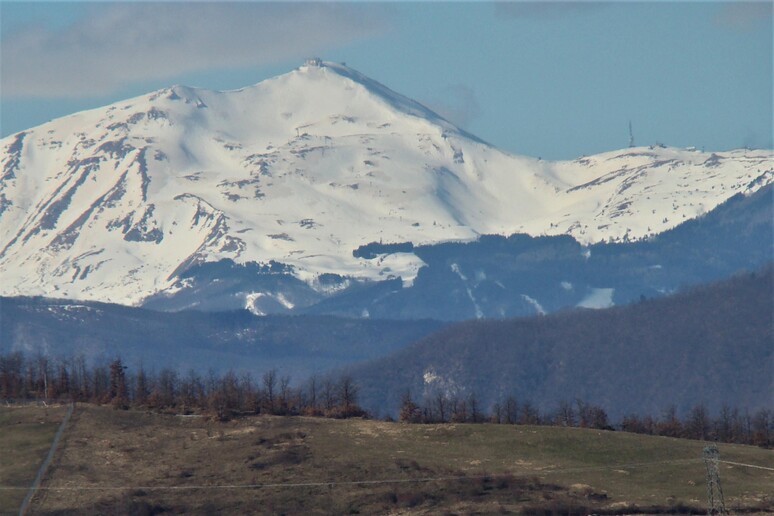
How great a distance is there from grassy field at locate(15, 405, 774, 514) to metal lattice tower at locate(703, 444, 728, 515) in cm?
127

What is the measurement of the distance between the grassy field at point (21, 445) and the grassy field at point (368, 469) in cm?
194

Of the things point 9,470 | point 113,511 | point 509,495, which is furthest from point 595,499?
point 9,470

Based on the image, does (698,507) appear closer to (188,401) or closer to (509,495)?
(509,495)

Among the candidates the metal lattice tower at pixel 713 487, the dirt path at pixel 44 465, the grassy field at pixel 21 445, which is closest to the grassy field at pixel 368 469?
the dirt path at pixel 44 465

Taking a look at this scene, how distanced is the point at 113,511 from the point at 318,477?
19090mm

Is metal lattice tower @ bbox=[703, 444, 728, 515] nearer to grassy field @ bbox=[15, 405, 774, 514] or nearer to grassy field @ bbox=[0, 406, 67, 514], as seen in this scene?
grassy field @ bbox=[15, 405, 774, 514]

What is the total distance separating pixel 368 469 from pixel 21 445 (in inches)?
1374

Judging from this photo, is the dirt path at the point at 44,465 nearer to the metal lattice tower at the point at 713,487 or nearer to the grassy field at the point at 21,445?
the grassy field at the point at 21,445

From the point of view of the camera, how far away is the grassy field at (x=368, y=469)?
490 ft

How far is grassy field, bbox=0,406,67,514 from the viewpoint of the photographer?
156 m

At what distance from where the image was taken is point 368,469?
16062 centimetres

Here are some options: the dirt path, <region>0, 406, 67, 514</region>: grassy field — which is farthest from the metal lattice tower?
<region>0, 406, 67, 514</region>: grassy field

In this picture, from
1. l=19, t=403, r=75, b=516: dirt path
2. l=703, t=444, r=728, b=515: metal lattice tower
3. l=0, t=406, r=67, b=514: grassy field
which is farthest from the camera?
l=0, t=406, r=67, b=514: grassy field

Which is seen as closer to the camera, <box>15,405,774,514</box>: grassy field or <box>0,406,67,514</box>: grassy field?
<box>15,405,774,514</box>: grassy field
